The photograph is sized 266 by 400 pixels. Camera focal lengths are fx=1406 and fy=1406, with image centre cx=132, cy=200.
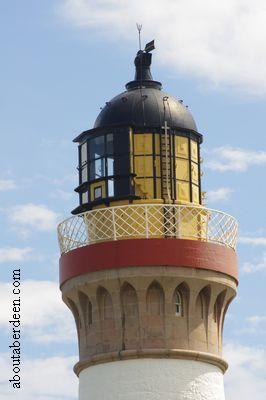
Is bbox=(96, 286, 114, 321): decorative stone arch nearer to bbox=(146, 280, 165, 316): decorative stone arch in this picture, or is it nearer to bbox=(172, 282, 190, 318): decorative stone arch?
bbox=(146, 280, 165, 316): decorative stone arch

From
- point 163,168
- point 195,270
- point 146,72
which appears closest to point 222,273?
point 195,270

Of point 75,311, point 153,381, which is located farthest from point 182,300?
point 75,311

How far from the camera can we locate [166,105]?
50938 mm

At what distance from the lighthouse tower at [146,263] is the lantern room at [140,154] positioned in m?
0.04

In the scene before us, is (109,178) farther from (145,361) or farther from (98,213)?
(145,361)

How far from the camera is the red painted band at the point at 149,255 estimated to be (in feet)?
161

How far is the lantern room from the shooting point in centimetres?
4994

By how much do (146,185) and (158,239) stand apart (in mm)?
2196

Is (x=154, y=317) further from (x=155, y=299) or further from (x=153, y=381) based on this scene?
(x=153, y=381)

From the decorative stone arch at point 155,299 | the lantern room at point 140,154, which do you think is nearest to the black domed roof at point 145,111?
the lantern room at point 140,154

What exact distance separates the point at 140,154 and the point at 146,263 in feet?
13.3

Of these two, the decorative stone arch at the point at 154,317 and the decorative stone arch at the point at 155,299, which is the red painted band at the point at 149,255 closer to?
the decorative stone arch at the point at 155,299

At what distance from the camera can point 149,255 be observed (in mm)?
48906

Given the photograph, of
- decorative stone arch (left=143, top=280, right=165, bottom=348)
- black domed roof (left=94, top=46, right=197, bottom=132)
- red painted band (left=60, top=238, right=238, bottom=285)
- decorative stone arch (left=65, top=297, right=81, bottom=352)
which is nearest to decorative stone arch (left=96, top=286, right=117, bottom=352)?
red painted band (left=60, top=238, right=238, bottom=285)
